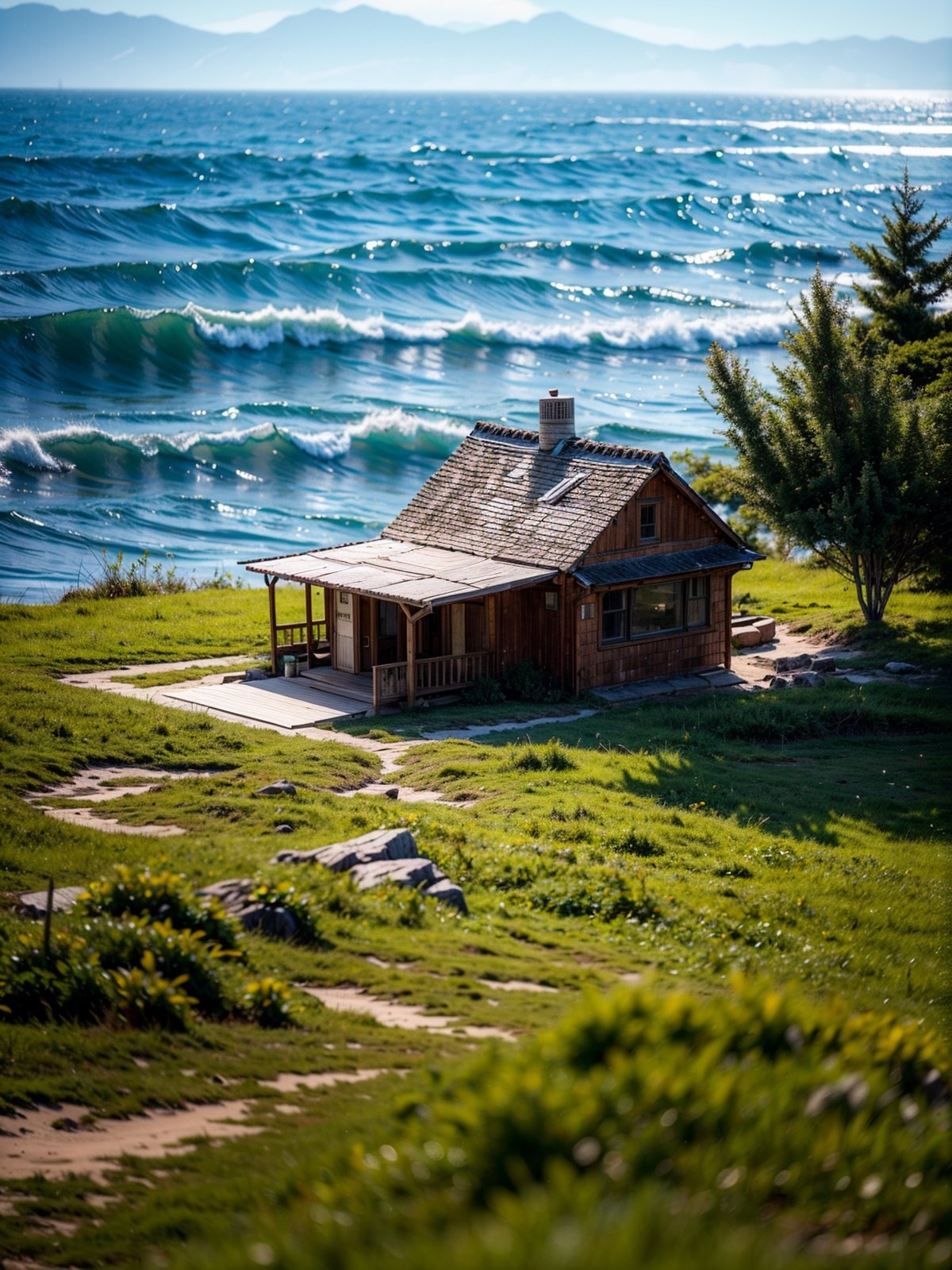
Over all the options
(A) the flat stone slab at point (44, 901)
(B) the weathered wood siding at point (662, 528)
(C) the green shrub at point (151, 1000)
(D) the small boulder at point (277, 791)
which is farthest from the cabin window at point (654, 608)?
(C) the green shrub at point (151, 1000)

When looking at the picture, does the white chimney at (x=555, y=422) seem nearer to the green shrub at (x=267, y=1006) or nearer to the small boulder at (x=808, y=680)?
the small boulder at (x=808, y=680)

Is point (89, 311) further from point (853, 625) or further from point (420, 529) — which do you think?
point (853, 625)

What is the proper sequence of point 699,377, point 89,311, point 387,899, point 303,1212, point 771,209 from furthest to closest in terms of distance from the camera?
point 771,209 < point 699,377 < point 89,311 < point 387,899 < point 303,1212

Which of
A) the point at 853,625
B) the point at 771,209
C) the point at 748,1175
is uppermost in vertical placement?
the point at 771,209

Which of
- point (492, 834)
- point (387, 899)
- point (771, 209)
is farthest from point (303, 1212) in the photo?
point (771, 209)

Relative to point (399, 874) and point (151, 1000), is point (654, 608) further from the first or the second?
point (151, 1000)

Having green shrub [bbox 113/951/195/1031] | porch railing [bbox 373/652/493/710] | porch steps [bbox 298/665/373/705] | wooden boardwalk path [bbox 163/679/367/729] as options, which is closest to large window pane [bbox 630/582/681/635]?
porch railing [bbox 373/652/493/710]

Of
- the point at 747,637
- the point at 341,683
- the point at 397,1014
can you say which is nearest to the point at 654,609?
the point at 747,637

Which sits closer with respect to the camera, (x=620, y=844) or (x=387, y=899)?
(x=387, y=899)
